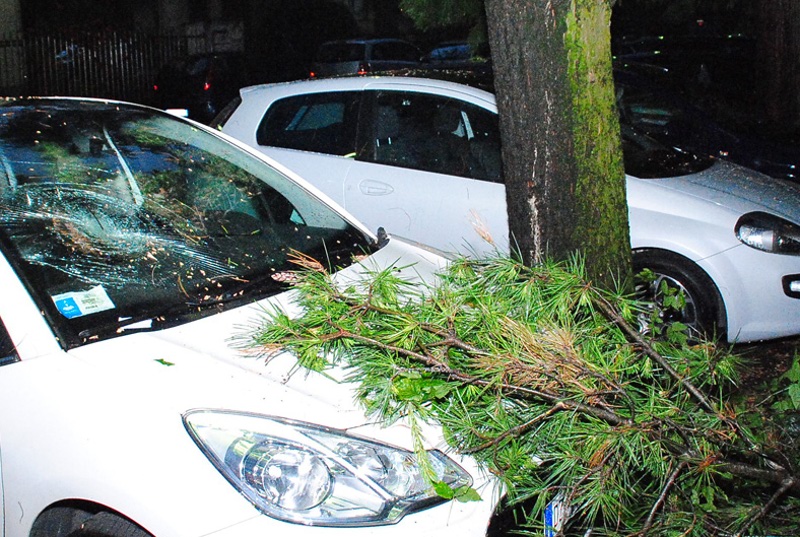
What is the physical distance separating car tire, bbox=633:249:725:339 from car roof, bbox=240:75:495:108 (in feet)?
4.47

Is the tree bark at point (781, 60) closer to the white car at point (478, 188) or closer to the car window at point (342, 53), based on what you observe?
the white car at point (478, 188)

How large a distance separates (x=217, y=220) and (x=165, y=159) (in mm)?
463

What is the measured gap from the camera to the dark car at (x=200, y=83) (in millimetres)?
16938

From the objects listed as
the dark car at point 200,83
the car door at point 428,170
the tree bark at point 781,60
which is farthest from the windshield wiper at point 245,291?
the dark car at point 200,83

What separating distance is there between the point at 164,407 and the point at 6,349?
1.85 feet

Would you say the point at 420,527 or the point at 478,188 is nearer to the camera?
the point at 420,527

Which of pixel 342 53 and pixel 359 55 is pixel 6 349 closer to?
pixel 359 55

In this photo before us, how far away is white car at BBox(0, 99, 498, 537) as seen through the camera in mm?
2299

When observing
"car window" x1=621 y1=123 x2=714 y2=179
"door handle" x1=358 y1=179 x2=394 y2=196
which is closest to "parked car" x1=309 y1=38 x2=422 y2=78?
"door handle" x1=358 y1=179 x2=394 y2=196

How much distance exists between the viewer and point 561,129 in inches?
139

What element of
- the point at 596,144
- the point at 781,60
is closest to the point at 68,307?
the point at 596,144

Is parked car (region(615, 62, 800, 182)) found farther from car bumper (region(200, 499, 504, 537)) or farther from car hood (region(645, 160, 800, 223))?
car bumper (region(200, 499, 504, 537))

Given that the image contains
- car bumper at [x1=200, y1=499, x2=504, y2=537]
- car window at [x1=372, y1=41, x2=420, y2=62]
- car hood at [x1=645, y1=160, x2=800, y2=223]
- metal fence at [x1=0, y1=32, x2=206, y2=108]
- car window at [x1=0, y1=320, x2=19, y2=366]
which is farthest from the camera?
car window at [x1=372, y1=41, x2=420, y2=62]

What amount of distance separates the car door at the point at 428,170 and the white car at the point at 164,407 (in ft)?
7.24
